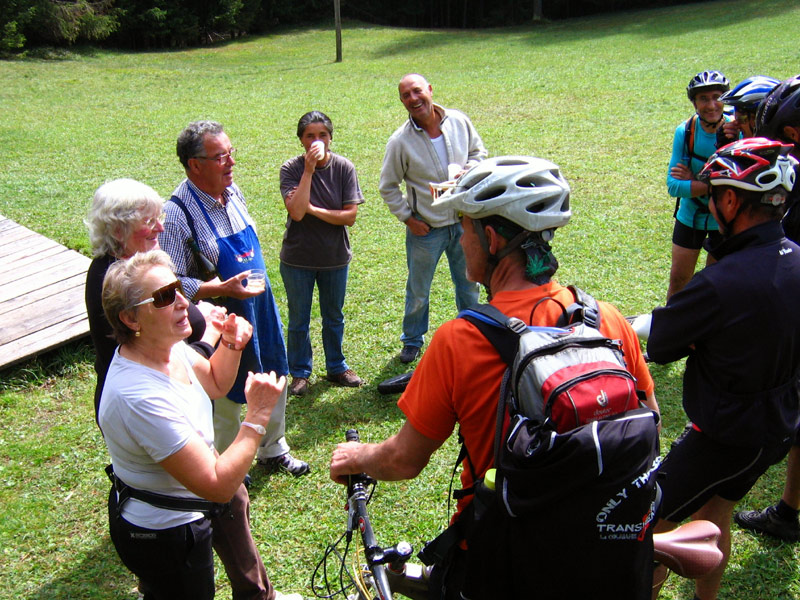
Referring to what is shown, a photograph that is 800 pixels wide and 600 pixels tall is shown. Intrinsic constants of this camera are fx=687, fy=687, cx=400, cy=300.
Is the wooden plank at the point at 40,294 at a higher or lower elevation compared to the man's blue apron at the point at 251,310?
lower

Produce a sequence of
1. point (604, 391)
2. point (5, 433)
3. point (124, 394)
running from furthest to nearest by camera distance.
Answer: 1. point (5, 433)
2. point (124, 394)
3. point (604, 391)

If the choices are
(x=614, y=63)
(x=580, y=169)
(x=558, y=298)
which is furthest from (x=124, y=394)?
(x=614, y=63)

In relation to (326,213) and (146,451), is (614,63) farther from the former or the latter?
(146,451)

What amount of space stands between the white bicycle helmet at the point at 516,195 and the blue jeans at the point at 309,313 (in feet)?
10.1

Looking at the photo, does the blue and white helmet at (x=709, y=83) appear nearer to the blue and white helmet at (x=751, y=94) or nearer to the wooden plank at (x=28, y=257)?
the blue and white helmet at (x=751, y=94)

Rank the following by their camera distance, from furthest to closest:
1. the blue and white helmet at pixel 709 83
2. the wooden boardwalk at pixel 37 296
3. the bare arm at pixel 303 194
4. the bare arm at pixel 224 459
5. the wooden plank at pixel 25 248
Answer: the wooden plank at pixel 25 248 → the wooden boardwalk at pixel 37 296 → the blue and white helmet at pixel 709 83 → the bare arm at pixel 303 194 → the bare arm at pixel 224 459

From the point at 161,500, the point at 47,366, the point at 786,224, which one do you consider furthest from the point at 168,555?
the point at 47,366

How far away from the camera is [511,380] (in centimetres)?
202

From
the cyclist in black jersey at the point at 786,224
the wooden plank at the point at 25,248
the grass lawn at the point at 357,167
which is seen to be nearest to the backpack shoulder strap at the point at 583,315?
the cyclist in black jersey at the point at 786,224

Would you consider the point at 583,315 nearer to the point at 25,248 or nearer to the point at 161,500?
the point at 161,500

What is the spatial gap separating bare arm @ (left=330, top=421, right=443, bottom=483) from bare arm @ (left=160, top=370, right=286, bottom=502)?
35 cm

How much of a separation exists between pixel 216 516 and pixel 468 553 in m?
1.31

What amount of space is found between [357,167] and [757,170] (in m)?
9.43

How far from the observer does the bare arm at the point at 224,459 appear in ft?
8.48
